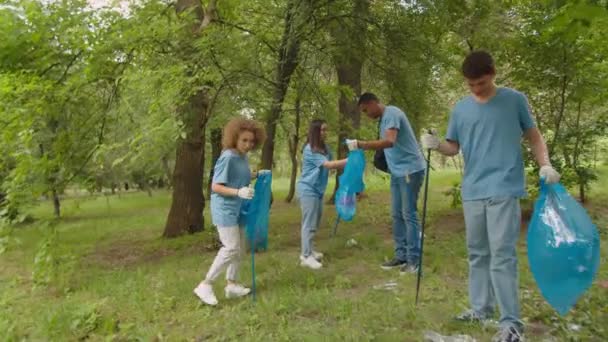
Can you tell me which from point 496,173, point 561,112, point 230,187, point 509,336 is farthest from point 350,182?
point 561,112

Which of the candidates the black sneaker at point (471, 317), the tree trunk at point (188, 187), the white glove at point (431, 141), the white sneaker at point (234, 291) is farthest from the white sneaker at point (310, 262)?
the tree trunk at point (188, 187)

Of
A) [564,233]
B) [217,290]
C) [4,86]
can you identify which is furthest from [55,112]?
[564,233]

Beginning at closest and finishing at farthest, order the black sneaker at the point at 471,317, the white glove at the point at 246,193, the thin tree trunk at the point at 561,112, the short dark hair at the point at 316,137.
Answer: the black sneaker at the point at 471,317, the white glove at the point at 246,193, the short dark hair at the point at 316,137, the thin tree trunk at the point at 561,112

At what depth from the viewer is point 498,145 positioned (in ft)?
A: 9.26

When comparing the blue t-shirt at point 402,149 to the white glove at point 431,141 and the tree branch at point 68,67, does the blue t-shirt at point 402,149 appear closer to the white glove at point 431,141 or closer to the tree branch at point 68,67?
the white glove at point 431,141

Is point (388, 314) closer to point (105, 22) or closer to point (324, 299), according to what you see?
point (324, 299)

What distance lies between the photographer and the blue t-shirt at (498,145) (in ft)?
9.16

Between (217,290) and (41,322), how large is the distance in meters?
1.46

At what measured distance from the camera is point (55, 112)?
5.24 meters

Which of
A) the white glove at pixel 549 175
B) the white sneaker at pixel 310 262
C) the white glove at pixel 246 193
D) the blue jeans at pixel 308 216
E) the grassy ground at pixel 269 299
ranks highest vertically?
the white glove at pixel 549 175

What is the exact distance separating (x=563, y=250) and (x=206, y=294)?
2707 millimetres

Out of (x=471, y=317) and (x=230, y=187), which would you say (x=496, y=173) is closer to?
(x=471, y=317)

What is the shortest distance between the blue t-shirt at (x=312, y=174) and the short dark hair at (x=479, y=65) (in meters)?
2.29

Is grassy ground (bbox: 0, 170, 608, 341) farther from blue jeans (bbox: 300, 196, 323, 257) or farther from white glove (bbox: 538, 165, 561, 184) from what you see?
white glove (bbox: 538, 165, 561, 184)
